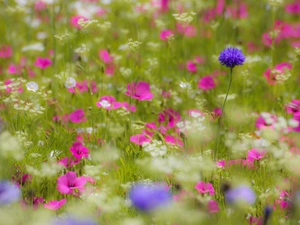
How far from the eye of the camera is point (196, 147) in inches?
75.7

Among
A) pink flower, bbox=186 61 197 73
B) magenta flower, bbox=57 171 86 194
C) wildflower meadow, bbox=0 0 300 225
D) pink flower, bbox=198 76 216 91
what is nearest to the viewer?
wildflower meadow, bbox=0 0 300 225

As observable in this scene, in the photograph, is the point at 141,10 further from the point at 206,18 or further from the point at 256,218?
the point at 256,218

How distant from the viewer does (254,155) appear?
5.65 ft

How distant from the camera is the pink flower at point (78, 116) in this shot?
2.09 metres

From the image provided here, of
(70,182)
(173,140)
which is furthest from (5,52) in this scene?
(70,182)

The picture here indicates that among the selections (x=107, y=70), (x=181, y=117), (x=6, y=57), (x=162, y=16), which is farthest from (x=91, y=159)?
(x=162, y=16)

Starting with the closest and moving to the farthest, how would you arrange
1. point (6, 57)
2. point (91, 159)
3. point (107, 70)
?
point (91, 159), point (107, 70), point (6, 57)

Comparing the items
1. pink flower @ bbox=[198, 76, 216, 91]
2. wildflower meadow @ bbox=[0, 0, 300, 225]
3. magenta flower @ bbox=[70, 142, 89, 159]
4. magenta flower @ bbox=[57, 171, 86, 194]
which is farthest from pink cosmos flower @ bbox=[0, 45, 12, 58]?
magenta flower @ bbox=[57, 171, 86, 194]

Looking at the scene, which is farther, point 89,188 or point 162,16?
point 162,16

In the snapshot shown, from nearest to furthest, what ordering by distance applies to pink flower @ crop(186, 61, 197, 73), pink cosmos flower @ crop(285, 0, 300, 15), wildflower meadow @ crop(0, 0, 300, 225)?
wildflower meadow @ crop(0, 0, 300, 225) < pink flower @ crop(186, 61, 197, 73) < pink cosmos flower @ crop(285, 0, 300, 15)

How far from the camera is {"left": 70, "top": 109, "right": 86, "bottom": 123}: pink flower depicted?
82.3 inches

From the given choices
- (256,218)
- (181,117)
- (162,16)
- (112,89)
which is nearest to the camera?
(256,218)

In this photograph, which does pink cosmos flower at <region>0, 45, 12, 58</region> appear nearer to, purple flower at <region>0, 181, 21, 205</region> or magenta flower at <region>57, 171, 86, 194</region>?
magenta flower at <region>57, 171, 86, 194</region>

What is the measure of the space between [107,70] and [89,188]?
1.19m
